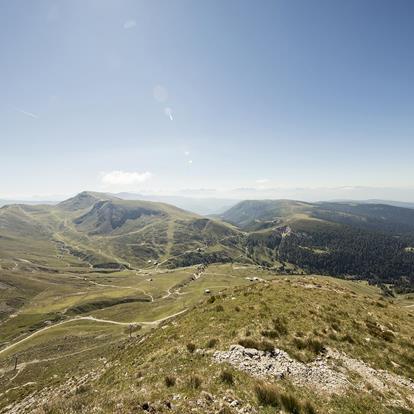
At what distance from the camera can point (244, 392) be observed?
15391mm

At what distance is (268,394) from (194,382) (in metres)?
4.54

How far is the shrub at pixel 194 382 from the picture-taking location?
16125mm

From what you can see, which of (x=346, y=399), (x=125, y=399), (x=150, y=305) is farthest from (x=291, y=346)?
(x=150, y=305)

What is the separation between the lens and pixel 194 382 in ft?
A: 53.9

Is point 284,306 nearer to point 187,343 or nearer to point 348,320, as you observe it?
point 348,320

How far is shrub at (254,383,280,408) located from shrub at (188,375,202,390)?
11.3ft

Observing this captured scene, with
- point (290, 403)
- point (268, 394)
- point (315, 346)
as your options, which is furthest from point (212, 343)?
point (290, 403)

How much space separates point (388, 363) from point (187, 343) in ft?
51.9

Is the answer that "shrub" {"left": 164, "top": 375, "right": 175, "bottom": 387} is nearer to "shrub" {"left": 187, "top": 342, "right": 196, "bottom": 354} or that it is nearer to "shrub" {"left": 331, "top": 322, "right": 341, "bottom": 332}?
"shrub" {"left": 187, "top": 342, "right": 196, "bottom": 354}

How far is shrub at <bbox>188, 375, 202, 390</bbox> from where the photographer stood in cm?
1612

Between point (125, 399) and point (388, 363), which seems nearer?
point (125, 399)

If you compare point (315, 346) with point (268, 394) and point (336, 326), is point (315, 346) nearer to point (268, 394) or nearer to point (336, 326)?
point (336, 326)

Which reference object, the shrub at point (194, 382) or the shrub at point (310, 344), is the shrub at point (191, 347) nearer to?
the shrub at point (194, 382)

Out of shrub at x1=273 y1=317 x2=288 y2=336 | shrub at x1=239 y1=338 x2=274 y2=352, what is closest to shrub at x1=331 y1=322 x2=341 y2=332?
shrub at x1=273 y1=317 x2=288 y2=336
